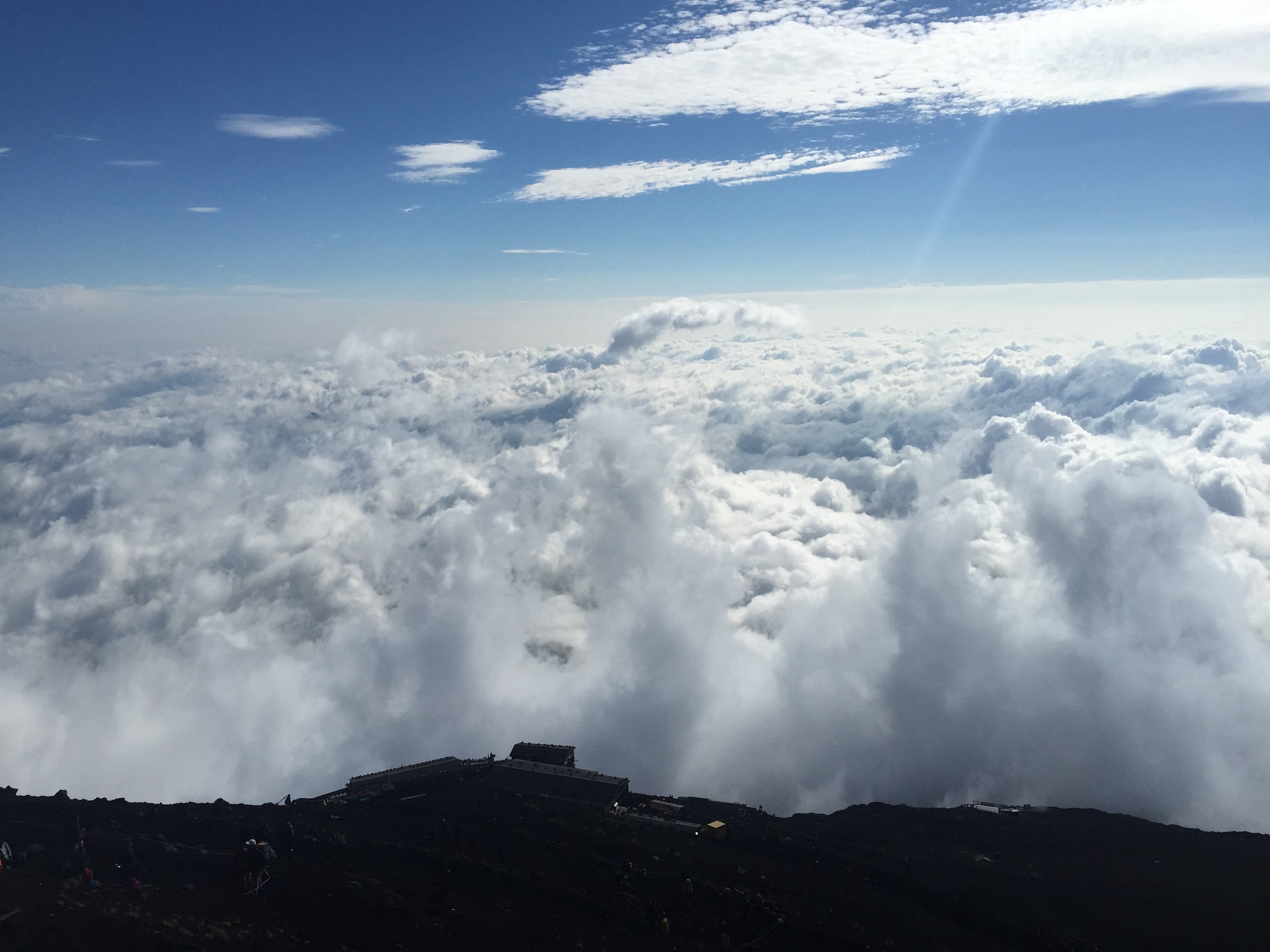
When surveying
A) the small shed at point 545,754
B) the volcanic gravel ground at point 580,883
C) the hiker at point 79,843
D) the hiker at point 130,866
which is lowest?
the small shed at point 545,754

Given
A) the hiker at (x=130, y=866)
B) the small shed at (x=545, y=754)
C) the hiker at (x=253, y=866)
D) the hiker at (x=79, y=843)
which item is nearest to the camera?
the hiker at (x=130, y=866)

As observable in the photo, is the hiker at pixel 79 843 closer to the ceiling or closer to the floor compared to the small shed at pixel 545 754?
closer to the ceiling

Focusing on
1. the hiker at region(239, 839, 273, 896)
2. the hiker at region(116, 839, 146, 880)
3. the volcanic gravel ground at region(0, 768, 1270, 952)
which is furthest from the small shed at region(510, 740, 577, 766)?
the hiker at region(116, 839, 146, 880)

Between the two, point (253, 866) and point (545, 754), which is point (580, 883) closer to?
point (253, 866)

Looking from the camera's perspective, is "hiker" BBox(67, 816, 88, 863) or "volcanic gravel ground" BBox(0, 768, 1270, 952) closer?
"volcanic gravel ground" BBox(0, 768, 1270, 952)

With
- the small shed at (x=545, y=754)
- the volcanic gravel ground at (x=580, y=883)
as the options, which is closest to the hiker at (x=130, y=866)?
the volcanic gravel ground at (x=580, y=883)

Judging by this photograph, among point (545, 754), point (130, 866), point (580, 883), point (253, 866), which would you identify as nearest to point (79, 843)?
point (130, 866)

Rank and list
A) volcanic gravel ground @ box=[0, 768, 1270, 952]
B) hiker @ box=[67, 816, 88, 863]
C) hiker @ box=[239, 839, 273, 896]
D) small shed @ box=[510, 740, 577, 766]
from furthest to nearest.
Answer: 1. small shed @ box=[510, 740, 577, 766]
2. hiker @ box=[239, 839, 273, 896]
3. hiker @ box=[67, 816, 88, 863]
4. volcanic gravel ground @ box=[0, 768, 1270, 952]

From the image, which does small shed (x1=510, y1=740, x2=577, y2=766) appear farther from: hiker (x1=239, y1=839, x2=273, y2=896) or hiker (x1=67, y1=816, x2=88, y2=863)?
hiker (x1=67, y1=816, x2=88, y2=863)

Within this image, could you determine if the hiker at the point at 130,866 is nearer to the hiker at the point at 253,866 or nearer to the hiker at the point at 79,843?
the hiker at the point at 79,843
